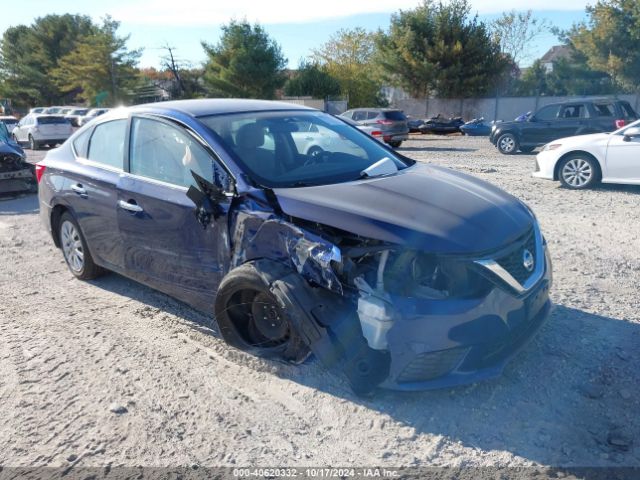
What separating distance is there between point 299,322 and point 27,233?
630 centimetres

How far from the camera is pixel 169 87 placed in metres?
51.2

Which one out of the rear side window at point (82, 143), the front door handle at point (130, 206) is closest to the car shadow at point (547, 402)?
the front door handle at point (130, 206)

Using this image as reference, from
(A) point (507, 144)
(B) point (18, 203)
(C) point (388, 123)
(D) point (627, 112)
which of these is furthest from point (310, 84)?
(B) point (18, 203)

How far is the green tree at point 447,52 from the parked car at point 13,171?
3262cm

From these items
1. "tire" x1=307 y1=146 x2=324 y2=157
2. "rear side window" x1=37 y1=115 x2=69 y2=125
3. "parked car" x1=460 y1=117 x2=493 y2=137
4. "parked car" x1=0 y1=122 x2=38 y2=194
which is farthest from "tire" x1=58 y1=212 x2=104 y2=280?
"parked car" x1=460 y1=117 x2=493 y2=137

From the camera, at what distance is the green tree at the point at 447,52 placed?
3938 cm

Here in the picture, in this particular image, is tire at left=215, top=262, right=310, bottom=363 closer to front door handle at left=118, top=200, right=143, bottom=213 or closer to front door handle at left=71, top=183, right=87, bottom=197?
front door handle at left=118, top=200, right=143, bottom=213

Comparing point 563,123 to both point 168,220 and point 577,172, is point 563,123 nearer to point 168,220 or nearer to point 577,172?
point 577,172

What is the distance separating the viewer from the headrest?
4.08m

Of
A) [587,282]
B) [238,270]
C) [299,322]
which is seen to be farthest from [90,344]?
[587,282]

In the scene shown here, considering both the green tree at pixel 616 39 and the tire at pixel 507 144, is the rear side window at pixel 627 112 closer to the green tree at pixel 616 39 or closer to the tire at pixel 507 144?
the tire at pixel 507 144

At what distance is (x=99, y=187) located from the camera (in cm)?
481

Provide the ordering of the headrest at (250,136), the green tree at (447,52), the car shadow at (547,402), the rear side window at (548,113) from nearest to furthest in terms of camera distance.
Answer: the car shadow at (547,402) < the headrest at (250,136) < the rear side window at (548,113) < the green tree at (447,52)

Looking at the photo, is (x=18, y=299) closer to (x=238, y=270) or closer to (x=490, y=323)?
(x=238, y=270)
